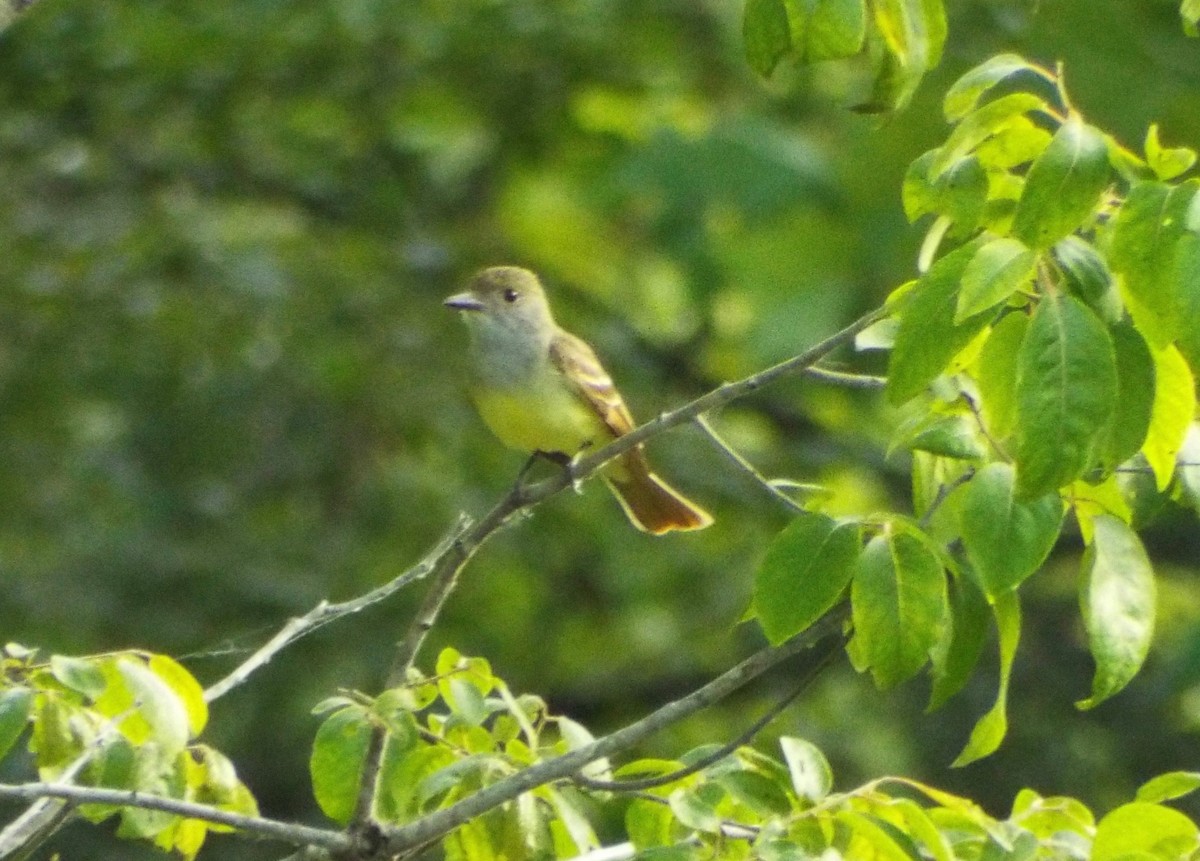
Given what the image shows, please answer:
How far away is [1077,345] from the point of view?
6.05 feet

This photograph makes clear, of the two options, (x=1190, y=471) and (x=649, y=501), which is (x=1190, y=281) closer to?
(x=1190, y=471)

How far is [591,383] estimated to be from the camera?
5.19 meters

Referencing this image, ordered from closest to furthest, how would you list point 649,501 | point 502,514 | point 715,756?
point 715,756, point 502,514, point 649,501

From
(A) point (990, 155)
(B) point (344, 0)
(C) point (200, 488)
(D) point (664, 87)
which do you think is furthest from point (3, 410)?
(A) point (990, 155)

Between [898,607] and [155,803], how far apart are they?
35.3 inches

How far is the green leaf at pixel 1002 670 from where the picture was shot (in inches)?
86.4

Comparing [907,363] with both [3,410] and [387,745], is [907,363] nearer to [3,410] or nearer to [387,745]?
[387,745]

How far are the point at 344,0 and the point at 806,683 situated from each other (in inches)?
215

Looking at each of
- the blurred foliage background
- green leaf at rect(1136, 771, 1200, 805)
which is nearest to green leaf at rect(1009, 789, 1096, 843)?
green leaf at rect(1136, 771, 1200, 805)

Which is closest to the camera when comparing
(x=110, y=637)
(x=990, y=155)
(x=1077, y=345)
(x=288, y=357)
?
(x=1077, y=345)

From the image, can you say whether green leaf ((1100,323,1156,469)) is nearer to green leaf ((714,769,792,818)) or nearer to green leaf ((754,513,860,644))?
green leaf ((754,513,860,644))

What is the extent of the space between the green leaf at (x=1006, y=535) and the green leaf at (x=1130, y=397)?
0.13 meters

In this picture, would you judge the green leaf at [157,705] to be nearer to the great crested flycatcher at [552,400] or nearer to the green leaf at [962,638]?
the green leaf at [962,638]

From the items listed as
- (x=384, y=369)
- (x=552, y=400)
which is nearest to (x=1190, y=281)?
(x=552, y=400)
